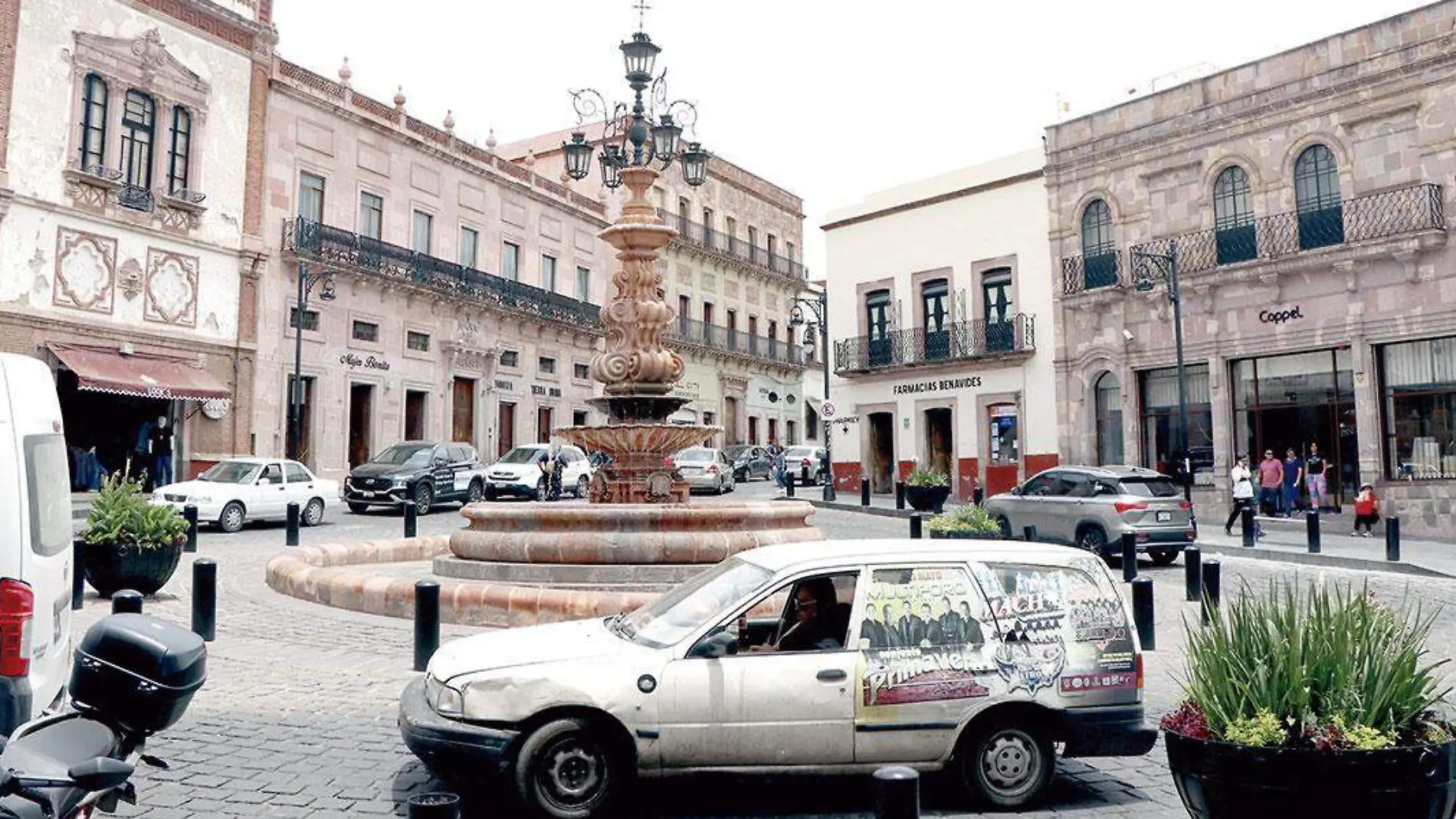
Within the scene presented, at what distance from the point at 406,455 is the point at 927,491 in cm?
1252

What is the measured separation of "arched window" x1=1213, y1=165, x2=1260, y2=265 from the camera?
22859 mm

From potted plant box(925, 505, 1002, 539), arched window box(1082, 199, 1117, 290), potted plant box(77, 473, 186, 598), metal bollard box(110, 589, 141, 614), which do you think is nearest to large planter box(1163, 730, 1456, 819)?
metal bollard box(110, 589, 141, 614)

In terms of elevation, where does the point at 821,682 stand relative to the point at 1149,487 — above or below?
below

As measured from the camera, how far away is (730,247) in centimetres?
4881

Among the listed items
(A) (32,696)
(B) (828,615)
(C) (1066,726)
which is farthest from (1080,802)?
(A) (32,696)

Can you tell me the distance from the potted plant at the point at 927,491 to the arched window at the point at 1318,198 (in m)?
9.42

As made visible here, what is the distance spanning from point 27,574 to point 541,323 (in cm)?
3381

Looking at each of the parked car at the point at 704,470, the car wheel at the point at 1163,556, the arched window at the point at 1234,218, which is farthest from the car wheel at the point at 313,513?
the arched window at the point at 1234,218

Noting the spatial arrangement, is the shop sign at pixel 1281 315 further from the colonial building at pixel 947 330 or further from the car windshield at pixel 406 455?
the car windshield at pixel 406 455

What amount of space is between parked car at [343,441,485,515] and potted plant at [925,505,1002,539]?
1238cm

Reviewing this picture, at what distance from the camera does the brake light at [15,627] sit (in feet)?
14.5

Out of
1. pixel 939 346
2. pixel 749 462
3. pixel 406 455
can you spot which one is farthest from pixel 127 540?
pixel 749 462

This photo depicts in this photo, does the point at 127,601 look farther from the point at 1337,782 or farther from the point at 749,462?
the point at 749,462

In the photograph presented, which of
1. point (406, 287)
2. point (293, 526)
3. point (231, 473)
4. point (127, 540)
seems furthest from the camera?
point (406, 287)
